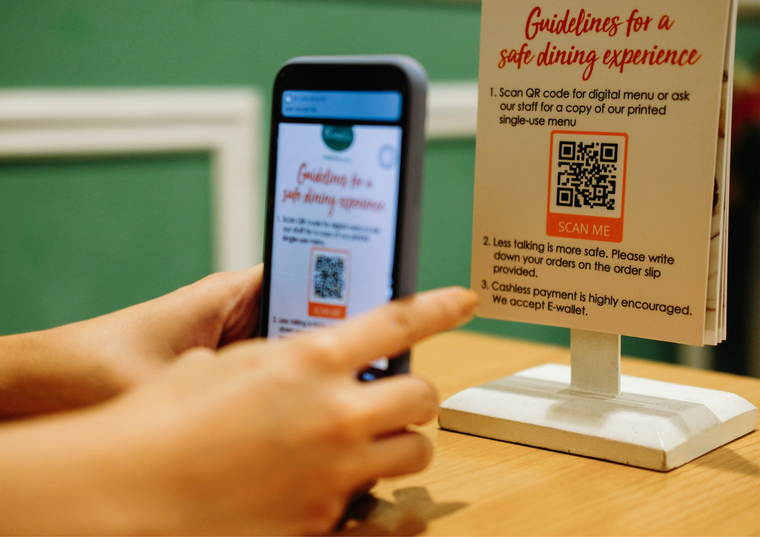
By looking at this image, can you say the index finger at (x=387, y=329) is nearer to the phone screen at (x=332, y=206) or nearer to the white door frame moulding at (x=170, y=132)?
the phone screen at (x=332, y=206)

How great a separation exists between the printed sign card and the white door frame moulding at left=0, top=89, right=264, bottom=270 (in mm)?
827

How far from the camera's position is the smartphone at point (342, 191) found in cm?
45

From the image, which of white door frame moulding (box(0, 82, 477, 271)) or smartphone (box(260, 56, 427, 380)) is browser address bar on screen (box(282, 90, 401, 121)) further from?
white door frame moulding (box(0, 82, 477, 271))

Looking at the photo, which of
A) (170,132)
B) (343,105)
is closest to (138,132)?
(170,132)

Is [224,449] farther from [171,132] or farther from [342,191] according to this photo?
[171,132]

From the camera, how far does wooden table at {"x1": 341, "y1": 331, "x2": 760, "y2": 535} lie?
17.3 inches

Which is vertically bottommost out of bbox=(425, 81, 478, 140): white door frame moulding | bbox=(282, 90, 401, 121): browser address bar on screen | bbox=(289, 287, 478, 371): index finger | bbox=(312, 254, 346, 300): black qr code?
bbox=(289, 287, 478, 371): index finger

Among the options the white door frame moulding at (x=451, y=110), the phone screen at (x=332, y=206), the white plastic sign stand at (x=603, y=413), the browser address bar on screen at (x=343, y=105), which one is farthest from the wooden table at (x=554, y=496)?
the white door frame moulding at (x=451, y=110)

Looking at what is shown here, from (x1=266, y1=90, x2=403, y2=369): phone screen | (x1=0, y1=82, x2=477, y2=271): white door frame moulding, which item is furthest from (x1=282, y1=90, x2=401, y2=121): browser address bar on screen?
(x1=0, y1=82, x2=477, y2=271): white door frame moulding

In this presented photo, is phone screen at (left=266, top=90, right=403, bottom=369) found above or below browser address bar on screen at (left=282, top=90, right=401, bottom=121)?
below

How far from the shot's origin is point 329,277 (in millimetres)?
492

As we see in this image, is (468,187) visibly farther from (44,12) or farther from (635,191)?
(635,191)

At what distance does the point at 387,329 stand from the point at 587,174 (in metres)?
0.24

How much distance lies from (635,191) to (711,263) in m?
0.07
